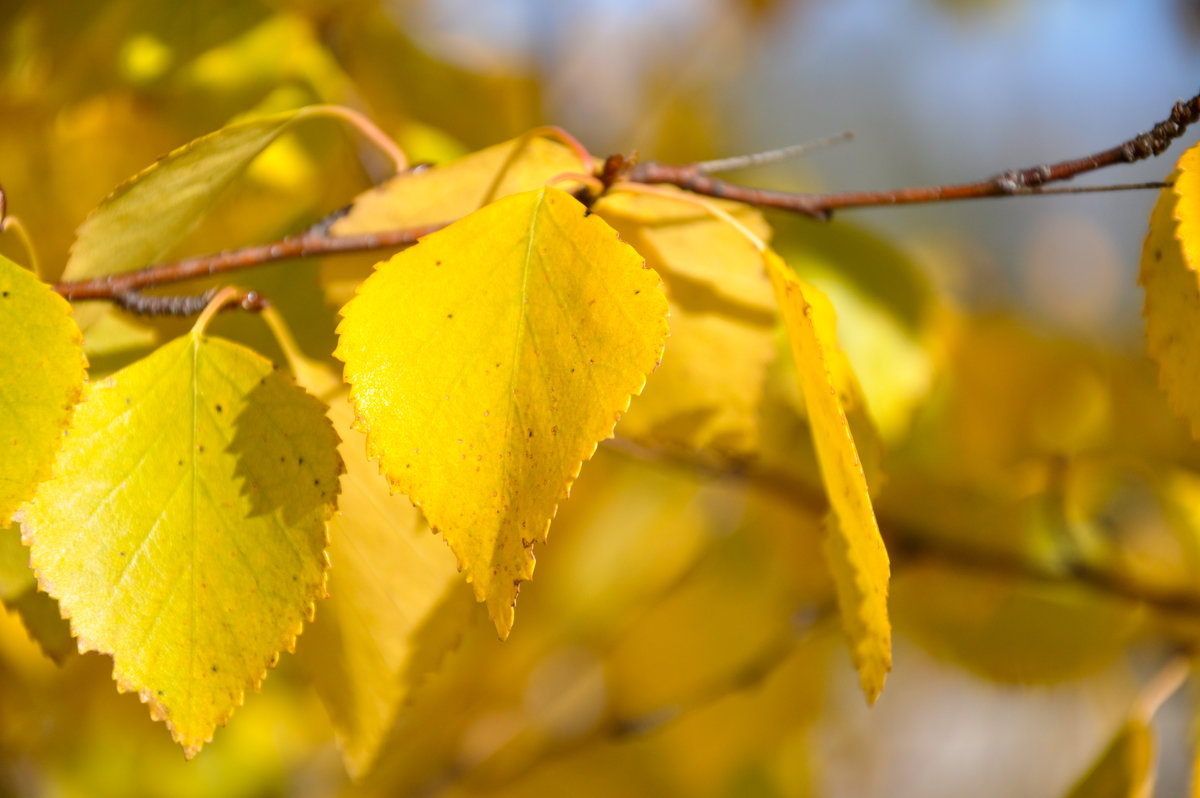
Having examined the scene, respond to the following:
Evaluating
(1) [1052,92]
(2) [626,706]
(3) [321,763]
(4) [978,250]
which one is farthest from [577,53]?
(1) [1052,92]

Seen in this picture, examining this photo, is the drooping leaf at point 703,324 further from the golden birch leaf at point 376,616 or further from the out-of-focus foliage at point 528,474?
the golden birch leaf at point 376,616

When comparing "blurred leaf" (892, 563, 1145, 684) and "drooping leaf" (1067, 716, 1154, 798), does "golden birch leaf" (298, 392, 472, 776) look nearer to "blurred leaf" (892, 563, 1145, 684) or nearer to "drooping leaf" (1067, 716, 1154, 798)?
"drooping leaf" (1067, 716, 1154, 798)

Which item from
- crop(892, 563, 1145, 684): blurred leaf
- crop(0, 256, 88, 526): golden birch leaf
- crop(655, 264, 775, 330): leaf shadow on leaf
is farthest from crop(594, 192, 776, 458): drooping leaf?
crop(892, 563, 1145, 684): blurred leaf

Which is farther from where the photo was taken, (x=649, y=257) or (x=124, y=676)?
(x=649, y=257)

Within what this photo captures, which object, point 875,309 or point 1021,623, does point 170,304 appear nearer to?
point 875,309

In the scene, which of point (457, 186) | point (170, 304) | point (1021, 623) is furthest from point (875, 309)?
point (170, 304)

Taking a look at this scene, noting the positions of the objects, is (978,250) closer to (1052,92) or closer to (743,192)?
(743,192)
